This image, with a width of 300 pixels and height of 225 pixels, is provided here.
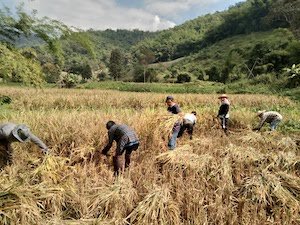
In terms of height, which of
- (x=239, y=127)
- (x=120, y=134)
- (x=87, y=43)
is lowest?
(x=239, y=127)

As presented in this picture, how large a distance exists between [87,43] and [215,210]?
12.1 feet

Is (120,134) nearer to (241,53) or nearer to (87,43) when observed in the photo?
(87,43)

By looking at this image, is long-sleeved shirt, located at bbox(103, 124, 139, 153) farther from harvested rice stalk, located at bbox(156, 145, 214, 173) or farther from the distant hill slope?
the distant hill slope

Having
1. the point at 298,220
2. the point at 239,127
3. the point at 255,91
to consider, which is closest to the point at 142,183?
the point at 298,220

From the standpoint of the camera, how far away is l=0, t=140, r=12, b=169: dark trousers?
5.38 metres

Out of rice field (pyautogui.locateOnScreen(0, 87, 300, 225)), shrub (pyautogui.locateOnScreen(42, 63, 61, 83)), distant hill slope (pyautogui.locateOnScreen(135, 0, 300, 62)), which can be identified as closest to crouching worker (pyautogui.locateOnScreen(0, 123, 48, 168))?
rice field (pyautogui.locateOnScreen(0, 87, 300, 225))

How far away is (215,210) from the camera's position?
4.50m

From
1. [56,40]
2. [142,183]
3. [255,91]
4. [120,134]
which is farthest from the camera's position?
[255,91]

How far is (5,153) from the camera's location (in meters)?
5.48

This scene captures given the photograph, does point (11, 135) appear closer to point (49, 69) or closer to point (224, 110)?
→ point (224, 110)

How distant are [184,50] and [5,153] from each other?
94.4m

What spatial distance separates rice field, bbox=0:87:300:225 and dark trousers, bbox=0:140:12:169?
0.49ft

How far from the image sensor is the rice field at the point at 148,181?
14.3 ft

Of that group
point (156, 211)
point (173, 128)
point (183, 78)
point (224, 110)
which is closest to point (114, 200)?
point (156, 211)
